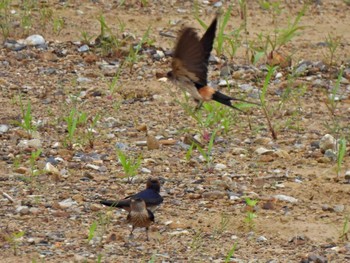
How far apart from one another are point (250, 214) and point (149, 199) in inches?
19.2

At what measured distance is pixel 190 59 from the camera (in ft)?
17.0

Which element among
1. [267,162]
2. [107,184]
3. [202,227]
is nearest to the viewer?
[202,227]

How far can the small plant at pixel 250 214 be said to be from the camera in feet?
16.2

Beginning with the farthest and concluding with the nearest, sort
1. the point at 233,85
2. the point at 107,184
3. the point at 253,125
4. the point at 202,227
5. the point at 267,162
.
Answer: the point at 233,85 → the point at 253,125 → the point at 267,162 → the point at 107,184 → the point at 202,227

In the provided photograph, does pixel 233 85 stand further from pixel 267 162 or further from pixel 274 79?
pixel 267 162

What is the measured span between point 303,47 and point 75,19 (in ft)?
5.65

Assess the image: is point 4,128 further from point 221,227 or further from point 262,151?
point 221,227

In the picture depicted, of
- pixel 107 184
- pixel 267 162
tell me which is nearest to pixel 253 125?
pixel 267 162

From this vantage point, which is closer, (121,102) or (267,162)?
(267,162)

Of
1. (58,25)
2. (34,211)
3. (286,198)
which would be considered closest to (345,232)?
(286,198)

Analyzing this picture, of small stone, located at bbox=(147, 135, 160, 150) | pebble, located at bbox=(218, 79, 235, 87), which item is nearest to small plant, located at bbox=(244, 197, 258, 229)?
small stone, located at bbox=(147, 135, 160, 150)

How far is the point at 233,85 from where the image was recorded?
7.07 meters

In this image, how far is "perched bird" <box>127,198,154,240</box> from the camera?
15.1ft

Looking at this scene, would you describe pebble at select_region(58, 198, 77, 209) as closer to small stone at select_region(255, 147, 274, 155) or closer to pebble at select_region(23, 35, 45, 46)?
small stone at select_region(255, 147, 274, 155)
